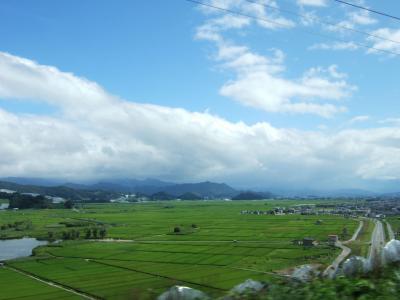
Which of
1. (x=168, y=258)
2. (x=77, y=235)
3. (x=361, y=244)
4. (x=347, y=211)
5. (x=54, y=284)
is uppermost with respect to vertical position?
(x=361, y=244)

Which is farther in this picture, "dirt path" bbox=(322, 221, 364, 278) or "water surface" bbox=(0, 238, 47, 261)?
"water surface" bbox=(0, 238, 47, 261)

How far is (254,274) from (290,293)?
22517mm

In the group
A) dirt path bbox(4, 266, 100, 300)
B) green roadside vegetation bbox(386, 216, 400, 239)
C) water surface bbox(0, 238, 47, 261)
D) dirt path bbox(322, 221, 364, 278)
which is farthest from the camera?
green roadside vegetation bbox(386, 216, 400, 239)

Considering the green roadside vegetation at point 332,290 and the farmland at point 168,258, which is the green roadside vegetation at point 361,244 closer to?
the farmland at point 168,258

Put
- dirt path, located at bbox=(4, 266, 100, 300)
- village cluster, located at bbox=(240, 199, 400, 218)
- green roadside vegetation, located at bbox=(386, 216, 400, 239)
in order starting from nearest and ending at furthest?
dirt path, located at bbox=(4, 266, 100, 300) → green roadside vegetation, located at bbox=(386, 216, 400, 239) → village cluster, located at bbox=(240, 199, 400, 218)

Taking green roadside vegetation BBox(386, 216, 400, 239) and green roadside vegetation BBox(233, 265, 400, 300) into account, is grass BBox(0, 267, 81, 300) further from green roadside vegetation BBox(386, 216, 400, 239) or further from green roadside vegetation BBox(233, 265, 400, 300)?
green roadside vegetation BBox(386, 216, 400, 239)

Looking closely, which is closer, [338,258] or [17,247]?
[338,258]

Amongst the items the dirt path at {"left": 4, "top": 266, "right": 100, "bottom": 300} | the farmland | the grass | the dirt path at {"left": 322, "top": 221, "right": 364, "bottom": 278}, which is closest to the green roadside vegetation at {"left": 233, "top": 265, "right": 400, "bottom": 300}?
the dirt path at {"left": 322, "top": 221, "right": 364, "bottom": 278}

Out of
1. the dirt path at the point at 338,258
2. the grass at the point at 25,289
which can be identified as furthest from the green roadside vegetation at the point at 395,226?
the grass at the point at 25,289

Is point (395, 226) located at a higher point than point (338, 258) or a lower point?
lower

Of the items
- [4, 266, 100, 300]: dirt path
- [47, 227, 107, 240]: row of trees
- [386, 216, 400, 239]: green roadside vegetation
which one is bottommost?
[4, 266, 100, 300]: dirt path

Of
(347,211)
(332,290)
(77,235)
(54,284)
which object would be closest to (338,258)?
(54,284)

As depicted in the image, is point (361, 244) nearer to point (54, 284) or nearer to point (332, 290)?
point (54, 284)

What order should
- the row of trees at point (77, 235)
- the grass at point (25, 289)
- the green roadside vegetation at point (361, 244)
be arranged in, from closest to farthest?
the grass at point (25, 289), the green roadside vegetation at point (361, 244), the row of trees at point (77, 235)
